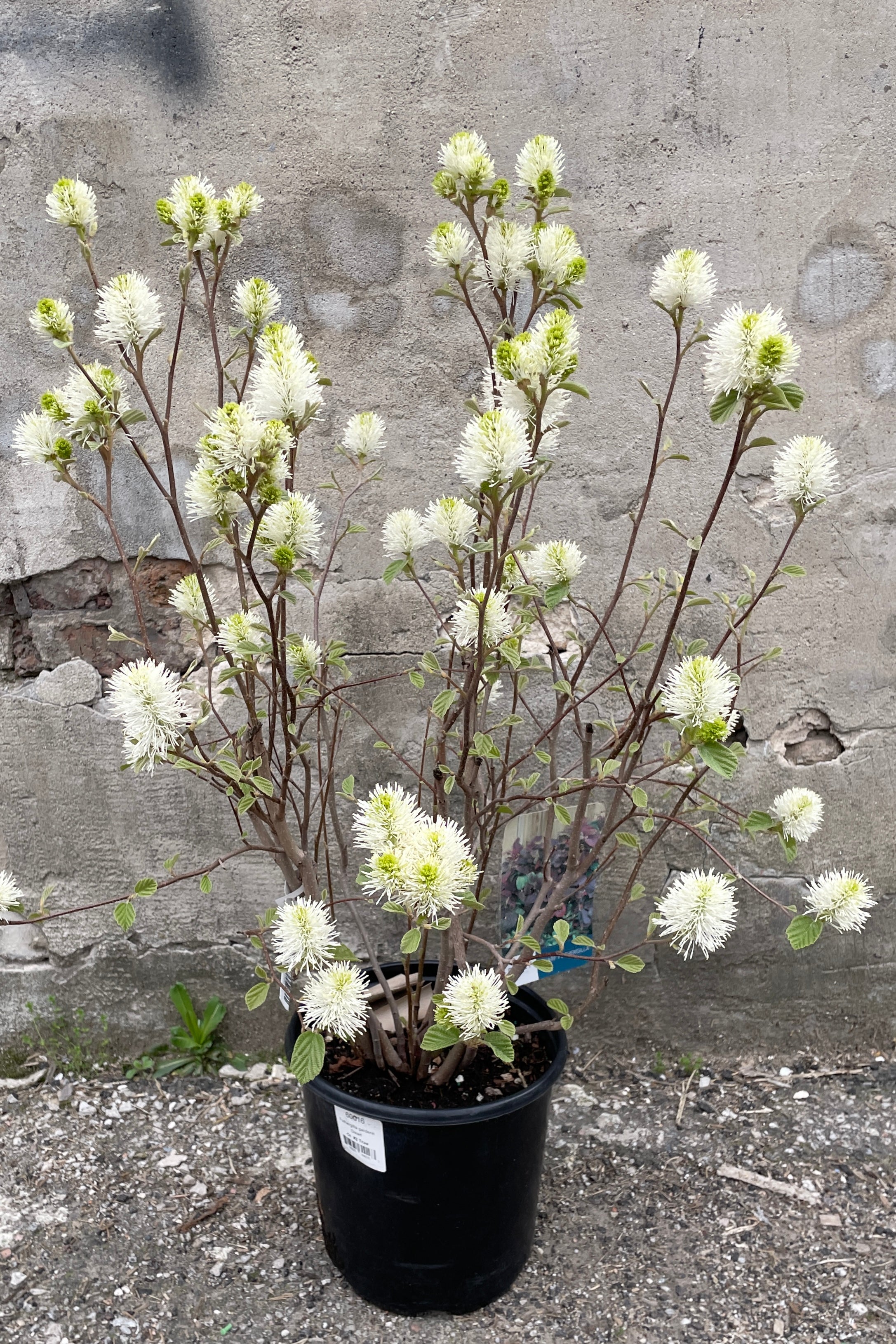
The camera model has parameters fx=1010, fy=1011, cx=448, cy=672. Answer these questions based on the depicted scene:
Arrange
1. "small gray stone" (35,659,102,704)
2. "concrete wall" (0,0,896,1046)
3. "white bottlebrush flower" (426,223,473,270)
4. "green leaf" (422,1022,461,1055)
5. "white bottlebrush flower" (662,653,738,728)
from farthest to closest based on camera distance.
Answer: "small gray stone" (35,659,102,704) → "concrete wall" (0,0,896,1046) → "white bottlebrush flower" (426,223,473,270) → "green leaf" (422,1022,461,1055) → "white bottlebrush flower" (662,653,738,728)

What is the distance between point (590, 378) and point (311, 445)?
0.55m

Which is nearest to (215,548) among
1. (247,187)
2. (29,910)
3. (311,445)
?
(311,445)

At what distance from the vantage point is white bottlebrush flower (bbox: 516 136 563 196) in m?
1.40

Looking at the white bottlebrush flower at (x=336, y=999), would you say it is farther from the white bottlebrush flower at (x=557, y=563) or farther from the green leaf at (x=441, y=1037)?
the white bottlebrush flower at (x=557, y=563)

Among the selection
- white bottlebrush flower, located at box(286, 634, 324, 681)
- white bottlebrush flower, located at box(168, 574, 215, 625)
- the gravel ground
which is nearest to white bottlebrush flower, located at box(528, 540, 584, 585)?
white bottlebrush flower, located at box(286, 634, 324, 681)

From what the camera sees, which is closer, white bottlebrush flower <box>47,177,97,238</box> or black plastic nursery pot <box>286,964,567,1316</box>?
white bottlebrush flower <box>47,177,97,238</box>

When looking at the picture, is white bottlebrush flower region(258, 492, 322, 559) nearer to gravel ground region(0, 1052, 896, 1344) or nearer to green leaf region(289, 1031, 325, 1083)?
green leaf region(289, 1031, 325, 1083)

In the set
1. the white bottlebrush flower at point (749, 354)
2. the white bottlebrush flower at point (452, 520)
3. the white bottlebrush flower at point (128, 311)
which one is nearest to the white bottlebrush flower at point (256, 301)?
the white bottlebrush flower at point (128, 311)

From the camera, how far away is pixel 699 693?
48.3 inches

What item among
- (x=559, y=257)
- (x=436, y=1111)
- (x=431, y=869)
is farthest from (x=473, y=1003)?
(x=559, y=257)

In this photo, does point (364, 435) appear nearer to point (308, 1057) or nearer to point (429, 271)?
point (429, 271)

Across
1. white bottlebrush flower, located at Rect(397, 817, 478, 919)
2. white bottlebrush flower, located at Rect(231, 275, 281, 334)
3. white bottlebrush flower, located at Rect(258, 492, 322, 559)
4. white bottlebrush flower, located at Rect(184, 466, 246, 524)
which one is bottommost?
white bottlebrush flower, located at Rect(397, 817, 478, 919)

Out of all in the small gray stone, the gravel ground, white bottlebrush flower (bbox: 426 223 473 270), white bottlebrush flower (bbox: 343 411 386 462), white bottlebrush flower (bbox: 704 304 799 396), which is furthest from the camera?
the small gray stone

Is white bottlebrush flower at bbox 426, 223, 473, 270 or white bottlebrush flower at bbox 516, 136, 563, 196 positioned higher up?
white bottlebrush flower at bbox 516, 136, 563, 196
